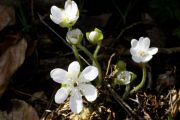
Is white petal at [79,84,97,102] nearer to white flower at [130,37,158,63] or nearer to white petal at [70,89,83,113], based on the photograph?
white petal at [70,89,83,113]

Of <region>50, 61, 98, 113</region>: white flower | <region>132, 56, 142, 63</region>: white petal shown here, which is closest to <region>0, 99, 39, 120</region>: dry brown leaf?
<region>50, 61, 98, 113</region>: white flower

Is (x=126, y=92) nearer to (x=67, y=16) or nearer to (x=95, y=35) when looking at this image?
(x=95, y=35)

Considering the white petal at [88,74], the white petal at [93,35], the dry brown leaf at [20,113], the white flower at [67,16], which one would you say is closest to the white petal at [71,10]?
the white flower at [67,16]

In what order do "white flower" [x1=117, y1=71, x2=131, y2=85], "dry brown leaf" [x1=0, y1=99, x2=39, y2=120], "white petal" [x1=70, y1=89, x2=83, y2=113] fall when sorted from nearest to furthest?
"white petal" [x1=70, y1=89, x2=83, y2=113] < "white flower" [x1=117, y1=71, x2=131, y2=85] < "dry brown leaf" [x1=0, y1=99, x2=39, y2=120]

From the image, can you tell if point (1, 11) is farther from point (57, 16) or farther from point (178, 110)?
point (178, 110)

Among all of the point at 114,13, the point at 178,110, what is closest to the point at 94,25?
the point at 114,13

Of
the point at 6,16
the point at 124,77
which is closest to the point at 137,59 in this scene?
the point at 124,77
